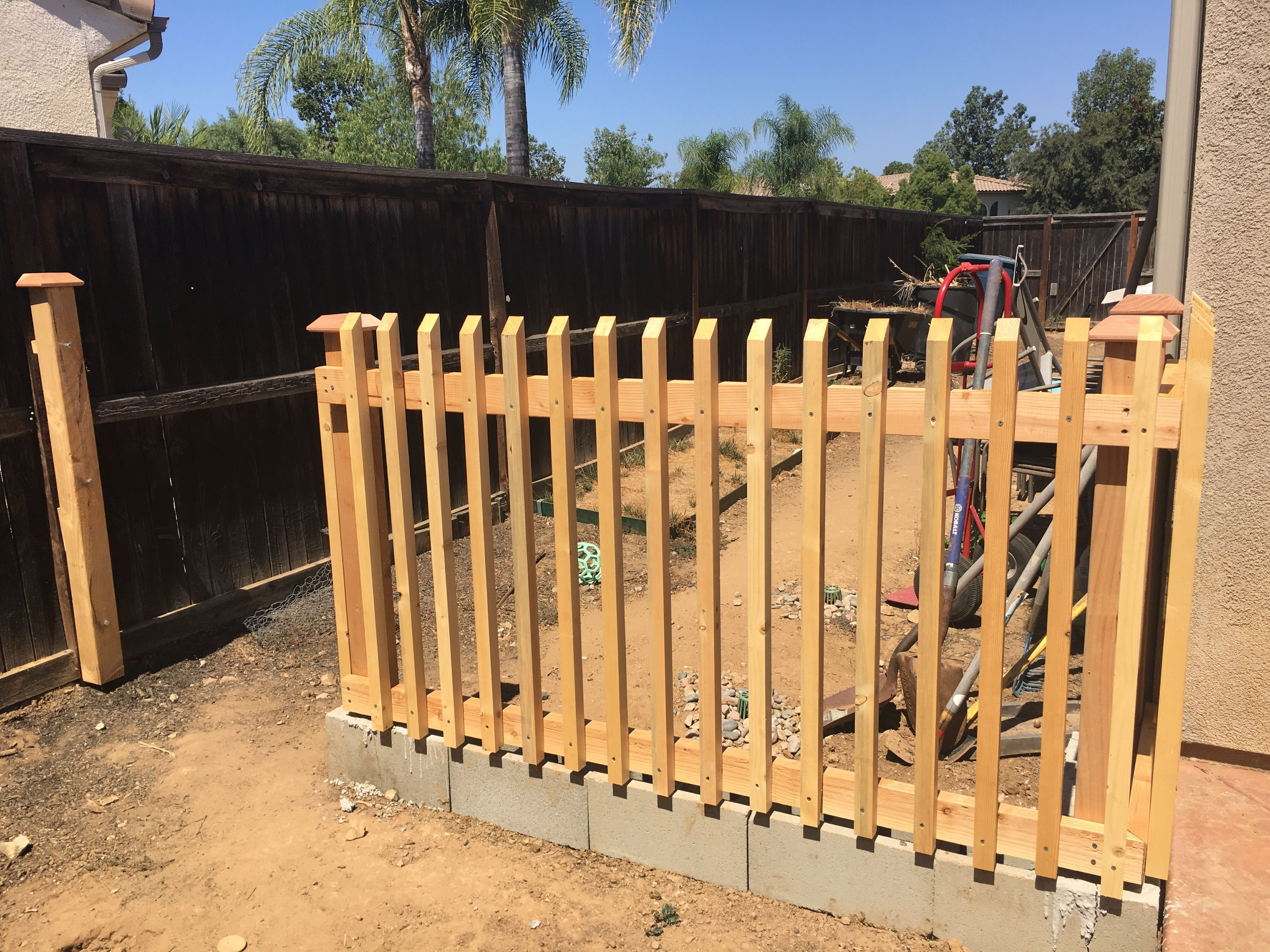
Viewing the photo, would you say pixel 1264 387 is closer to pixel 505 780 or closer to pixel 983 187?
pixel 505 780

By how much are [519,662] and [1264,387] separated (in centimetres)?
235

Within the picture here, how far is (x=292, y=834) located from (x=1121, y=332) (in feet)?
10.00

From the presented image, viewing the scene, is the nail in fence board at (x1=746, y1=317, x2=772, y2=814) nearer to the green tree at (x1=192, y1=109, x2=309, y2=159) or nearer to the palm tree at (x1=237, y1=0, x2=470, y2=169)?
the palm tree at (x1=237, y1=0, x2=470, y2=169)

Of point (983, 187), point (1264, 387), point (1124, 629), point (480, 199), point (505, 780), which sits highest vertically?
point (983, 187)

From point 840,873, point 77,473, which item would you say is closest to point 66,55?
point 77,473

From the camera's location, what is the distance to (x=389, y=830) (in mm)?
3242

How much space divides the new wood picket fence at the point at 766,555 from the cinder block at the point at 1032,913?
0.20ft

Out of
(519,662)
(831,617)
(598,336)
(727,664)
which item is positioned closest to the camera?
(598,336)

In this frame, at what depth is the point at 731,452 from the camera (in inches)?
356

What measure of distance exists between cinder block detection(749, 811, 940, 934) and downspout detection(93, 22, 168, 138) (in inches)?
450

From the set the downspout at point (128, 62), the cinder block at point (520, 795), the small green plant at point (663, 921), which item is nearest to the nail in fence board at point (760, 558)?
the small green plant at point (663, 921)

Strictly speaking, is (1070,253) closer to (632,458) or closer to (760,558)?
(632,458)

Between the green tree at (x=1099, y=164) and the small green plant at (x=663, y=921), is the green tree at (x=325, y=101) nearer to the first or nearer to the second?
the green tree at (x=1099, y=164)

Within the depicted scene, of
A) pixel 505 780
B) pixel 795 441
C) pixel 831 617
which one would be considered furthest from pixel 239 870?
pixel 795 441
